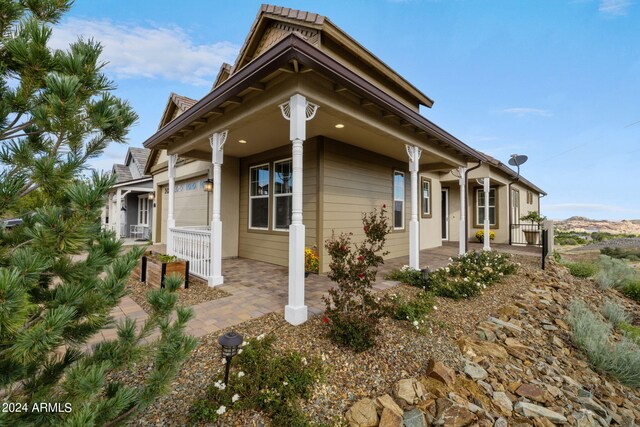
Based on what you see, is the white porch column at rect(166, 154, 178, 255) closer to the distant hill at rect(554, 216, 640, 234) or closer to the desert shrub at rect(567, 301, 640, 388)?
the desert shrub at rect(567, 301, 640, 388)

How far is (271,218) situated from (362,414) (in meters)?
5.10

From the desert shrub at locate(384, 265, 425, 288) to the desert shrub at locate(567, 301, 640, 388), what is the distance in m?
2.16

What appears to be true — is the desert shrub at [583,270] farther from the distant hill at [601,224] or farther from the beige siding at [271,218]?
the distant hill at [601,224]

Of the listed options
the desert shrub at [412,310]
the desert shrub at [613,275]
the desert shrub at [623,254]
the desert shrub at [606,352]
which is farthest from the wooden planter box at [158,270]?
the desert shrub at [623,254]

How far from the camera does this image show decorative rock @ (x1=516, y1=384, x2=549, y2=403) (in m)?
2.55

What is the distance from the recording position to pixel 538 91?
12133 millimetres

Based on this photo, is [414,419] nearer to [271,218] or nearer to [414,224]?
[414,224]

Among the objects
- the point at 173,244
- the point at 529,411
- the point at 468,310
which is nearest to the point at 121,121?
the point at 529,411

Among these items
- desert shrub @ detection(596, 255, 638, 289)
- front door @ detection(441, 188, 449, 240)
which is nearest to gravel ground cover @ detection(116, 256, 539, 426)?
desert shrub @ detection(596, 255, 638, 289)

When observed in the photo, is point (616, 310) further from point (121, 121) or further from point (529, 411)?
point (121, 121)

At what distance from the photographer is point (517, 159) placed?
10008 mm

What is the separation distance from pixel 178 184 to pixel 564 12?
45.0 ft

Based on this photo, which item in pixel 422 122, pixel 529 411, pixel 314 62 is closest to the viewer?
pixel 529 411

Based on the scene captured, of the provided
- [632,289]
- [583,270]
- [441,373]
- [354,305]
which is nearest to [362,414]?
[441,373]
